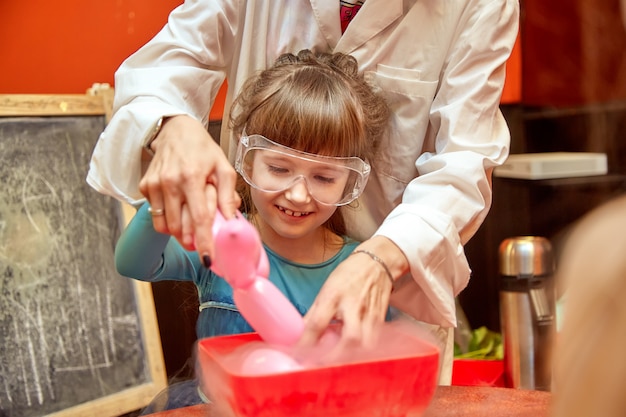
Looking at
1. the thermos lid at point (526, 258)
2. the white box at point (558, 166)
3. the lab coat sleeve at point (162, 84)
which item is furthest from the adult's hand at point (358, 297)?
the white box at point (558, 166)

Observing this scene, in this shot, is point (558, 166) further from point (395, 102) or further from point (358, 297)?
point (358, 297)

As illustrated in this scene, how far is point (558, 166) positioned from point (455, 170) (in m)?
2.03

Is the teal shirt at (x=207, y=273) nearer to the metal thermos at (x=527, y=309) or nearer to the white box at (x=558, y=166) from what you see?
the metal thermos at (x=527, y=309)

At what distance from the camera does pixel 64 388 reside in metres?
2.43

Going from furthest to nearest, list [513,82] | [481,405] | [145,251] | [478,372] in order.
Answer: [513,82], [478,372], [145,251], [481,405]

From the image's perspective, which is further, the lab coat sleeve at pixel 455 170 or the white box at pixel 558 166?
the white box at pixel 558 166

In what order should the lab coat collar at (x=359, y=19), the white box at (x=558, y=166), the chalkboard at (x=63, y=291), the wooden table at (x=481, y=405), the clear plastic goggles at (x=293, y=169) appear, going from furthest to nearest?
the white box at (x=558, y=166)
the chalkboard at (x=63, y=291)
the lab coat collar at (x=359, y=19)
the clear plastic goggles at (x=293, y=169)
the wooden table at (x=481, y=405)

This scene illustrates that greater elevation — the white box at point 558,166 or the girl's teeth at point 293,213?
the girl's teeth at point 293,213

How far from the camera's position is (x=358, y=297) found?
3.91 feet

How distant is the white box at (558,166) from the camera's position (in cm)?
336

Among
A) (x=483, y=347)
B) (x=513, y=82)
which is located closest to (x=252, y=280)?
(x=483, y=347)

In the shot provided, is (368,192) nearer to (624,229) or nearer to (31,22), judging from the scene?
(624,229)

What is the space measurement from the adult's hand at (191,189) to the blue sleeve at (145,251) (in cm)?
22

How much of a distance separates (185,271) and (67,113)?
122 centimetres
